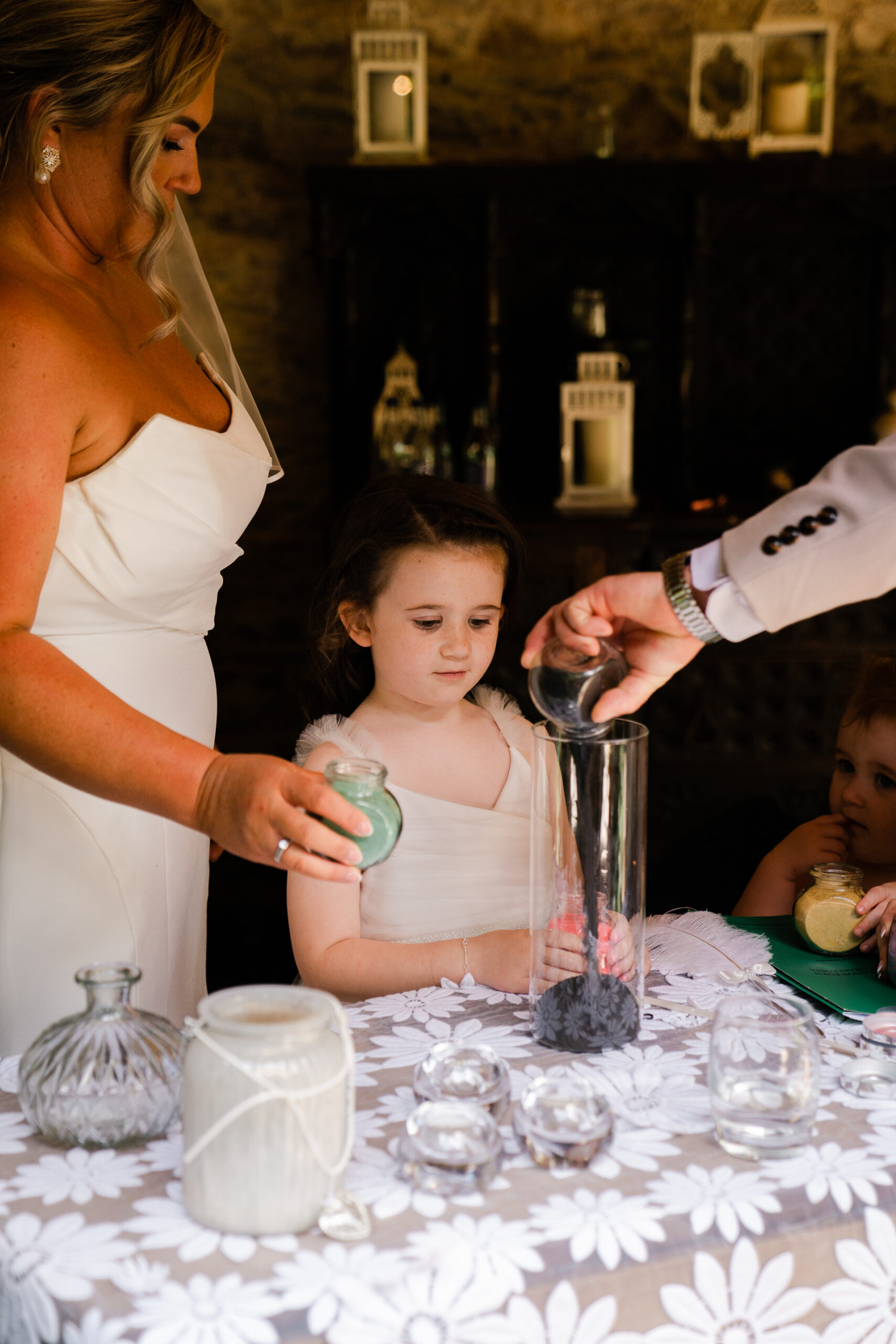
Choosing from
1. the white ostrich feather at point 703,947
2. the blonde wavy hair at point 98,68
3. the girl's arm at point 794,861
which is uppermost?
the blonde wavy hair at point 98,68

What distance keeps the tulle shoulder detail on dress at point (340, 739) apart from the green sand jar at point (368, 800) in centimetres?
73

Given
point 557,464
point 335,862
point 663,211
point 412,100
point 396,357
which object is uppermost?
point 412,100

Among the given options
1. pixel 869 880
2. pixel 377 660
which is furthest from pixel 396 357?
pixel 869 880

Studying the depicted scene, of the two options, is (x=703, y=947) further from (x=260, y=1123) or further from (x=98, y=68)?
(x=98, y=68)

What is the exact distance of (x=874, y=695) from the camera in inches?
78.4

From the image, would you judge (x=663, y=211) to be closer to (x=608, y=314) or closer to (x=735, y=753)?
(x=608, y=314)

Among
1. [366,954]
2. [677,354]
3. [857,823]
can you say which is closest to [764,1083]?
[366,954]

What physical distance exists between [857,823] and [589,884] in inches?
37.1

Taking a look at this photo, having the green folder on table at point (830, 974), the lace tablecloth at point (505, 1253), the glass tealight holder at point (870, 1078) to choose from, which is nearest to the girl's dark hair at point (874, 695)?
the green folder on table at point (830, 974)

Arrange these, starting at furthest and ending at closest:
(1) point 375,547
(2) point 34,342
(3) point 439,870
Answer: (1) point 375,547 < (3) point 439,870 < (2) point 34,342

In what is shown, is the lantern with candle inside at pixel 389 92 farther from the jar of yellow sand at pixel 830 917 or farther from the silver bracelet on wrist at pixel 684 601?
the jar of yellow sand at pixel 830 917

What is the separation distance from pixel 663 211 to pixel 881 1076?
10.8 feet

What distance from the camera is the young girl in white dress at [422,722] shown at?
1705mm

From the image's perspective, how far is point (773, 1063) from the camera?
101 centimetres
